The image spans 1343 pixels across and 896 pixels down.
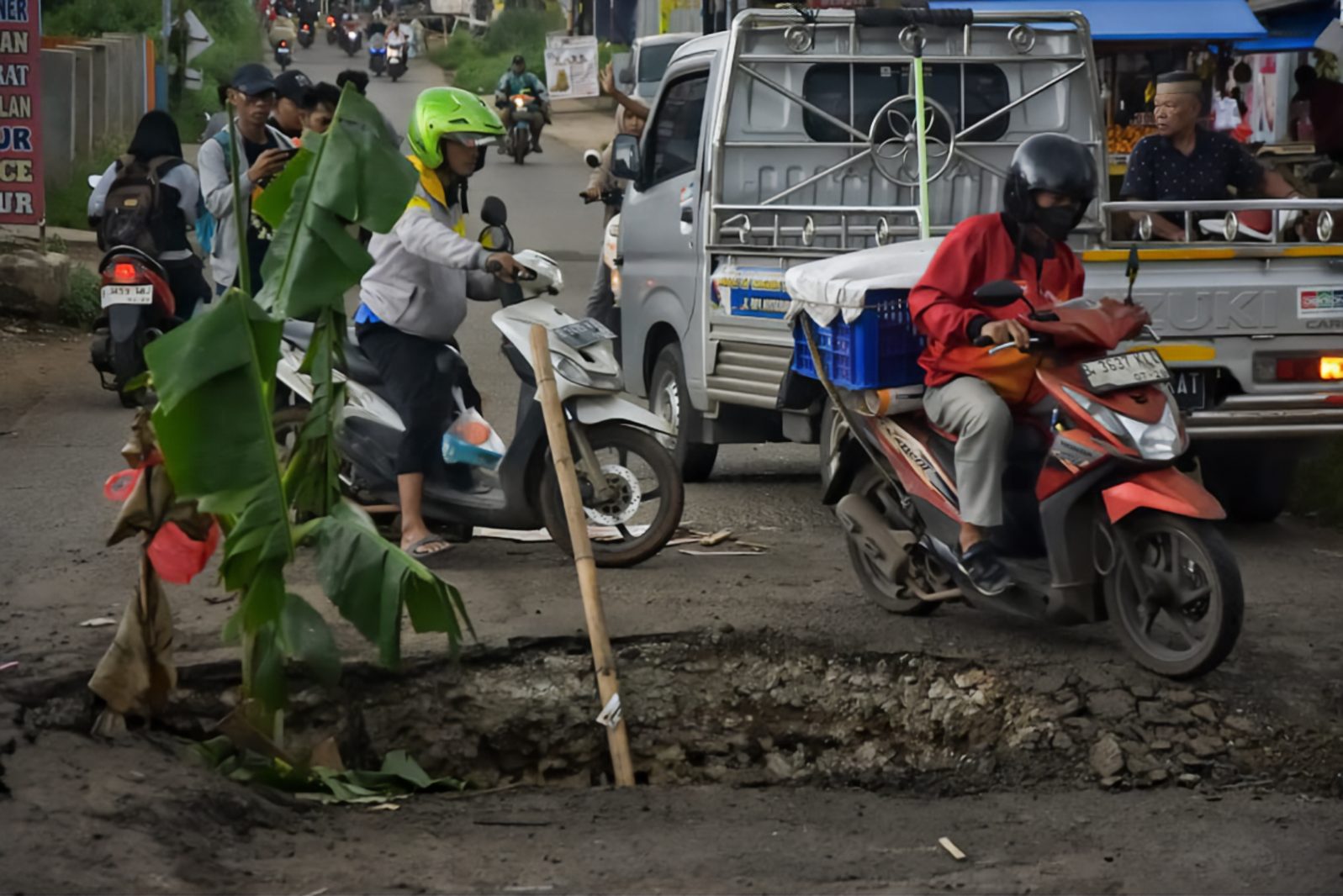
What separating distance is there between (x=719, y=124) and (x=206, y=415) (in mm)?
3914

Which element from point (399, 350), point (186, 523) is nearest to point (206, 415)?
point (186, 523)

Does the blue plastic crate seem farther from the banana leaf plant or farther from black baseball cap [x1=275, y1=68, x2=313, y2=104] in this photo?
black baseball cap [x1=275, y1=68, x2=313, y2=104]

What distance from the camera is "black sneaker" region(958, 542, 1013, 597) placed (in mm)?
5973

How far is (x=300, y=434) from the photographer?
537 cm

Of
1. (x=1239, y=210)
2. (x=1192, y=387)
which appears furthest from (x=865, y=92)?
(x=1192, y=387)

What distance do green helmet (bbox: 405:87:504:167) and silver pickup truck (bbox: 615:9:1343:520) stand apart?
1.59 metres

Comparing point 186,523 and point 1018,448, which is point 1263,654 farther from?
point 186,523

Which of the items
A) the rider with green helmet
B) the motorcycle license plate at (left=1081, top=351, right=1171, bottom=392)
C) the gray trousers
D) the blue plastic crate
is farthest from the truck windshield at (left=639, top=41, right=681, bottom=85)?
the motorcycle license plate at (left=1081, top=351, right=1171, bottom=392)

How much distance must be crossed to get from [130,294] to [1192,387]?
231 inches

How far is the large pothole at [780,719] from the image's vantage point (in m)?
5.41

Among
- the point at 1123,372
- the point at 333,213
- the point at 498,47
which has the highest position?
the point at 498,47

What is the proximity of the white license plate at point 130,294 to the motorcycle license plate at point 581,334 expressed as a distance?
4097 mm

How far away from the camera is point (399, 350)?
7.14m

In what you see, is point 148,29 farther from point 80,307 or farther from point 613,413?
point 613,413
